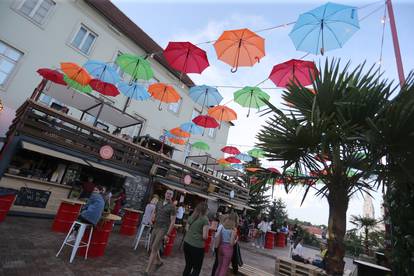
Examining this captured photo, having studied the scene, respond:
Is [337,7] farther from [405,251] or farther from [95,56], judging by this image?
[95,56]

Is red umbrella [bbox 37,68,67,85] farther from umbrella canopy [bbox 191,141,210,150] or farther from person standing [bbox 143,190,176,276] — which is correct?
umbrella canopy [bbox 191,141,210,150]

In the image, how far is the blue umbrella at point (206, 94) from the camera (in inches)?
427

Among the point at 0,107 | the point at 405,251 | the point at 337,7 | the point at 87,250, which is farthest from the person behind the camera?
the point at 0,107

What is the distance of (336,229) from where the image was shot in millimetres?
3545

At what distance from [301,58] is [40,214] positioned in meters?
10.8

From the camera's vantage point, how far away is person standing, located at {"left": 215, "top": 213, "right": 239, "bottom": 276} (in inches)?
200

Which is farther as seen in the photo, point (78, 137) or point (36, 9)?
point (36, 9)

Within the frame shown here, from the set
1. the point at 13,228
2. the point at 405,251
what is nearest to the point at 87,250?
the point at 13,228

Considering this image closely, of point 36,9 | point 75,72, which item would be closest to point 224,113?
point 75,72

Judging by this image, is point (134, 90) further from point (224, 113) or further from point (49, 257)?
point (49, 257)

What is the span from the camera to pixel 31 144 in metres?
8.02

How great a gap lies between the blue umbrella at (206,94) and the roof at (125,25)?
7381 mm

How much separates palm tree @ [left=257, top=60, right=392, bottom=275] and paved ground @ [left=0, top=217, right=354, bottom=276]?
13.7ft

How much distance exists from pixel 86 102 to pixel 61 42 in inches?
160
